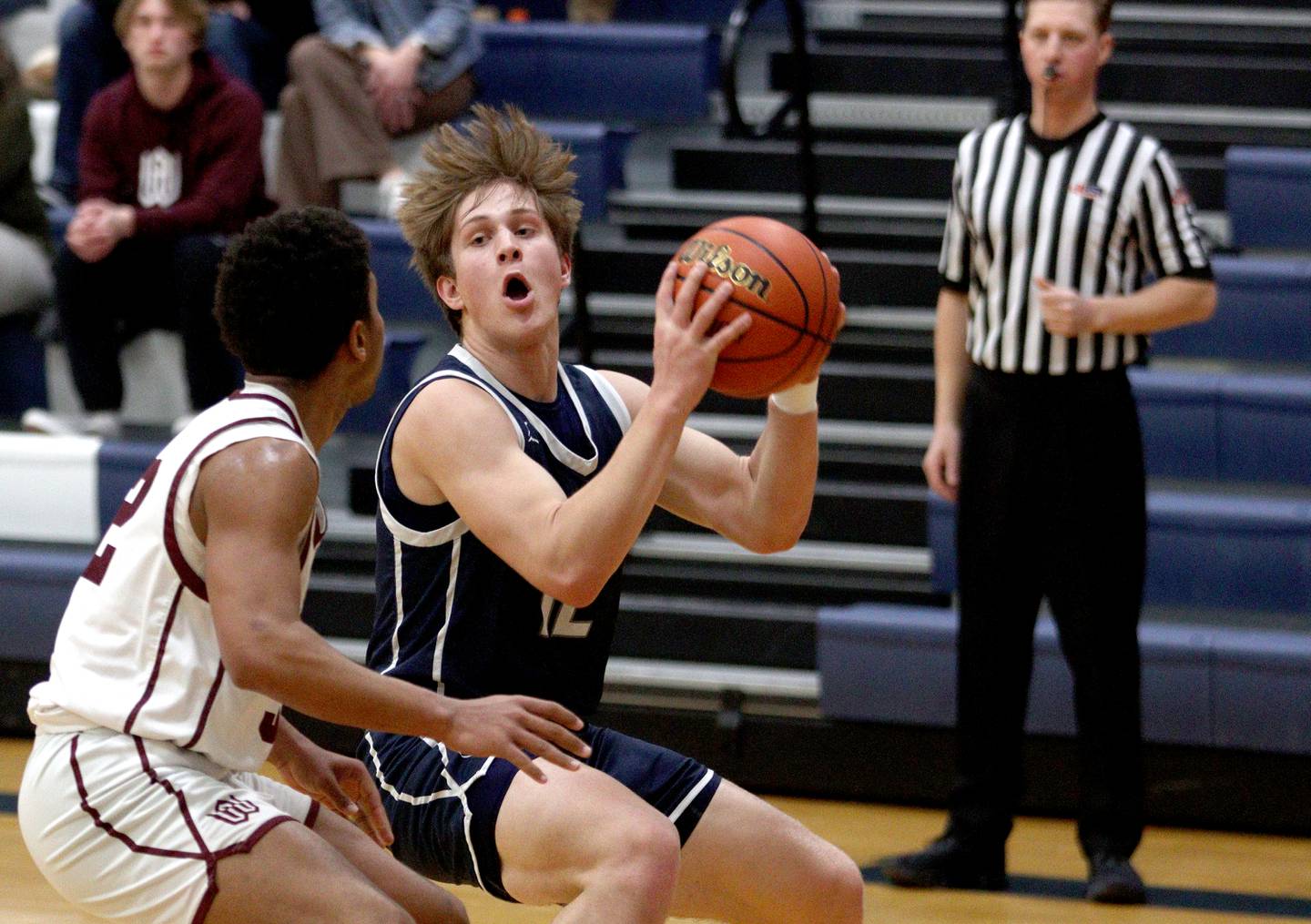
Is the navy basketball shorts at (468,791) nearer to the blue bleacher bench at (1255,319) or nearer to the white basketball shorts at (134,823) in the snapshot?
the white basketball shorts at (134,823)

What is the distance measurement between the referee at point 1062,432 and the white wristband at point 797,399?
1.33 m

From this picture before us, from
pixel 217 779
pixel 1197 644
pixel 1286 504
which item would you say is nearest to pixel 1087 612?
pixel 1197 644

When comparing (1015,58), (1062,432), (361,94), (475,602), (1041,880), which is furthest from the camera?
(361,94)

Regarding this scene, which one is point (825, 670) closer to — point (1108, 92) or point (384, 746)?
point (384, 746)

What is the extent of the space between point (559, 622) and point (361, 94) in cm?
353

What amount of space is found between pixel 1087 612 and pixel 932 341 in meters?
1.89

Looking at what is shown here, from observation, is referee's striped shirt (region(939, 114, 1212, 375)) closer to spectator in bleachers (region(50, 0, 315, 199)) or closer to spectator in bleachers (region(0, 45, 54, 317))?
spectator in bleachers (region(50, 0, 315, 199))

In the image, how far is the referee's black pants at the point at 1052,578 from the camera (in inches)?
157

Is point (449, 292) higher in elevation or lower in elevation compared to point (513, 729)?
higher

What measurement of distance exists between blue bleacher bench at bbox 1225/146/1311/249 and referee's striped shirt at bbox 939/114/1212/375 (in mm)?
1578

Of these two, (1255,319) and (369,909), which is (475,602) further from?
(1255,319)

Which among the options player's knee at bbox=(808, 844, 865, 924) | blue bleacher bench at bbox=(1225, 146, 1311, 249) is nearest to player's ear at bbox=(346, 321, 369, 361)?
player's knee at bbox=(808, 844, 865, 924)

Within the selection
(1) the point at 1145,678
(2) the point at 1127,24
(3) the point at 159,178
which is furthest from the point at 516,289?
(2) the point at 1127,24

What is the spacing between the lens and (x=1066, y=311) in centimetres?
390
